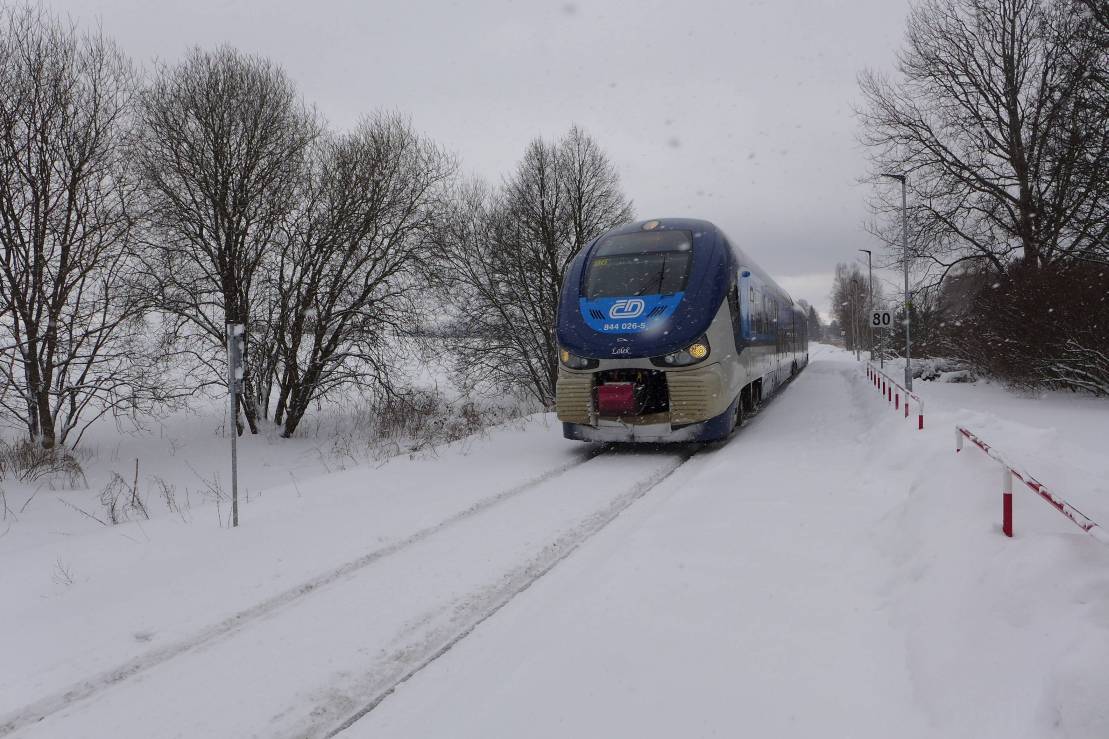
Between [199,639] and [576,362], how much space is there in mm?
6560

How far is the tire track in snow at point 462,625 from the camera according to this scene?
3.07 metres

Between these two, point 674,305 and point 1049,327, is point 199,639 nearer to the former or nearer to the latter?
point 674,305

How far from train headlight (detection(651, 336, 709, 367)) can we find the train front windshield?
3.01 feet

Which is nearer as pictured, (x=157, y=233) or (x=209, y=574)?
(x=209, y=574)

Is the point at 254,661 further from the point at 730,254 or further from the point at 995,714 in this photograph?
the point at 730,254

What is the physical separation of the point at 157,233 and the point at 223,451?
5929 mm

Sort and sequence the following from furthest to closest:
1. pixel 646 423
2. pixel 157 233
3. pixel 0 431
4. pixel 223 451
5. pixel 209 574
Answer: pixel 223 451, pixel 157 233, pixel 0 431, pixel 646 423, pixel 209 574

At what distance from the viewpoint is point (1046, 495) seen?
137 inches

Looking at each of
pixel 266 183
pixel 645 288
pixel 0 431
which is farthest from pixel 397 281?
pixel 645 288

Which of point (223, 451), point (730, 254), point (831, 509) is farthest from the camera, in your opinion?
point (223, 451)

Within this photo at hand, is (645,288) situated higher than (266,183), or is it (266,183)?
(266,183)

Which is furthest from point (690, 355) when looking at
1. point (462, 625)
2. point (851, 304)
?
point (851, 304)

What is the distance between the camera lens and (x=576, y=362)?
9719mm

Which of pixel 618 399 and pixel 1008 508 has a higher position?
pixel 618 399
